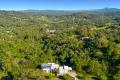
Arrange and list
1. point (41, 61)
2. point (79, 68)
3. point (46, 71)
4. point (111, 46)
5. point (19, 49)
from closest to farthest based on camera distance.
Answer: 1. point (46, 71)
2. point (79, 68)
3. point (41, 61)
4. point (111, 46)
5. point (19, 49)

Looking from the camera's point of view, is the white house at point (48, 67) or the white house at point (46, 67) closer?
the white house at point (46, 67)

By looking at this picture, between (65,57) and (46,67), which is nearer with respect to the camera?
(46,67)

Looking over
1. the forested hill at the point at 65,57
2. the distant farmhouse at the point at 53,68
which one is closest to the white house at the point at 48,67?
the distant farmhouse at the point at 53,68

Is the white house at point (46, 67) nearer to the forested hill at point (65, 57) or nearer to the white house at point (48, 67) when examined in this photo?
the white house at point (48, 67)

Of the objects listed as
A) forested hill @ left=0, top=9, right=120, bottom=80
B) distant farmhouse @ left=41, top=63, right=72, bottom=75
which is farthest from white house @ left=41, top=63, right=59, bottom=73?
forested hill @ left=0, top=9, right=120, bottom=80

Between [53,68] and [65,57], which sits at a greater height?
[53,68]

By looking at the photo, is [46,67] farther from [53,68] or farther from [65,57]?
[65,57]

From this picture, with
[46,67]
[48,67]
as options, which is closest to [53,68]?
[48,67]

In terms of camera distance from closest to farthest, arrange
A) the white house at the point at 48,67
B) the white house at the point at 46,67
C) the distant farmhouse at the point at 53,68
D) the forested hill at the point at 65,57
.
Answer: the forested hill at the point at 65,57, the distant farmhouse at the point at 53,68, the white house at the point at 46,67, the white house at the point at 48,67

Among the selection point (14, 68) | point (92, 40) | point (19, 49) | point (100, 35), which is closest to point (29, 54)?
point (19, 49)

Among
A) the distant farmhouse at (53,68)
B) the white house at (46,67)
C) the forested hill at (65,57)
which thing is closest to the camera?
the forested hill at (65,57)

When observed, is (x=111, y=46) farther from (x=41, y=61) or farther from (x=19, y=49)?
(x=19, y=49)
